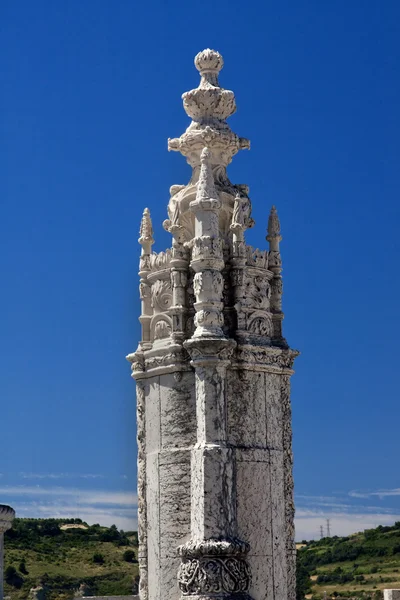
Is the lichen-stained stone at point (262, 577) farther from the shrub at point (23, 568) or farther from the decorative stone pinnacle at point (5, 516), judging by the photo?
the shrub at point (23, 568)

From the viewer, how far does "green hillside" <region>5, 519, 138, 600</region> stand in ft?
176

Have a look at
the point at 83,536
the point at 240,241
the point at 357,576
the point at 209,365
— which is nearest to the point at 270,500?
the point at 209,365

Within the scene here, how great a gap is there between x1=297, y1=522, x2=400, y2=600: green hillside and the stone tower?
3551cm

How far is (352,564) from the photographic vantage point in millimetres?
67438

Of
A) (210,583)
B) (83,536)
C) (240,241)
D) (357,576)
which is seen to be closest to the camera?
(210,583)

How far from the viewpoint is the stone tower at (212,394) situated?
15.7 meters

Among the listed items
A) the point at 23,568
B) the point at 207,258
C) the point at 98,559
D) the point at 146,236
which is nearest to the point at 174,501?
the point at 207,258

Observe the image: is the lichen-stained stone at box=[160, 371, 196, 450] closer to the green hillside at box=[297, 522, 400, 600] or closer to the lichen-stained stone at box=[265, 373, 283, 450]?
the lichen-stained stone at box=[265, 373, 283, 450]

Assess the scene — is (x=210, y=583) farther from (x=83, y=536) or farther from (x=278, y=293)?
(x=83, y=536)

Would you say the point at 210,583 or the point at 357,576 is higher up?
the point at 357,576

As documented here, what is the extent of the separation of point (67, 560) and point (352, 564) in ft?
48.1

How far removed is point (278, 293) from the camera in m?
17.1

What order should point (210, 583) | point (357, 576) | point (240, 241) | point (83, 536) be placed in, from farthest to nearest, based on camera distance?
point (83, 536)
point (357, 576)
point (240, 241)
point (210, 583)

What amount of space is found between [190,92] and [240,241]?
6.75 ft
